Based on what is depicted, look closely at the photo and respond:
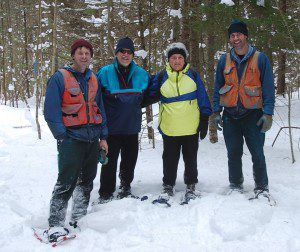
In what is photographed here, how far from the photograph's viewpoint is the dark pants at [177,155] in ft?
15.9

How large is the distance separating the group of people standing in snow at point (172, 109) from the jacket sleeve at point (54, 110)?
33cm

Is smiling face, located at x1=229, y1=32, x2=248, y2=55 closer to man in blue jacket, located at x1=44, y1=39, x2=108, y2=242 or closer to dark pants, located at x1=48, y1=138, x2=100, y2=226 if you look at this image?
man in blue jacket, located at x1=44, y1=39, x2=108, y2=242

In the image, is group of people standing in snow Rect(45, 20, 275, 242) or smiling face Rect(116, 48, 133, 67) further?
smiling face Rect(116, 48, 133, 67)

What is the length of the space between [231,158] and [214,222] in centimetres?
126

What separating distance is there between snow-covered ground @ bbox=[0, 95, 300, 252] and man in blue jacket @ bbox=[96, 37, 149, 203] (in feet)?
2.56

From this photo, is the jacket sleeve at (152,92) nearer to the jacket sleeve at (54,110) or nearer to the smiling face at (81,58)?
the smiling face at (81,58)

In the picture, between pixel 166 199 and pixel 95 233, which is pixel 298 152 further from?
pixel 95 233

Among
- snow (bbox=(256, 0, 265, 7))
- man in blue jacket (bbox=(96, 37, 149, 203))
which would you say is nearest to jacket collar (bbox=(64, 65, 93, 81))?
man in blue jacket (bbox=(96, 37, 149, 203))

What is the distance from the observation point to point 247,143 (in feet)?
15.6

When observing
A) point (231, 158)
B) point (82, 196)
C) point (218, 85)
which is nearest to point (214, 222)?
point (231, 158)

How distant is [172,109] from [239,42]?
1.27 meters

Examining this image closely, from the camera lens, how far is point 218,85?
4906mm

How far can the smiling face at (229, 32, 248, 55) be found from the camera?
453 cm

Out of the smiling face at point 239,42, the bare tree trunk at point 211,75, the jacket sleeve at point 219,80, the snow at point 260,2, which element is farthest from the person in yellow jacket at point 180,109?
the bare tree trunk at point 211,75
